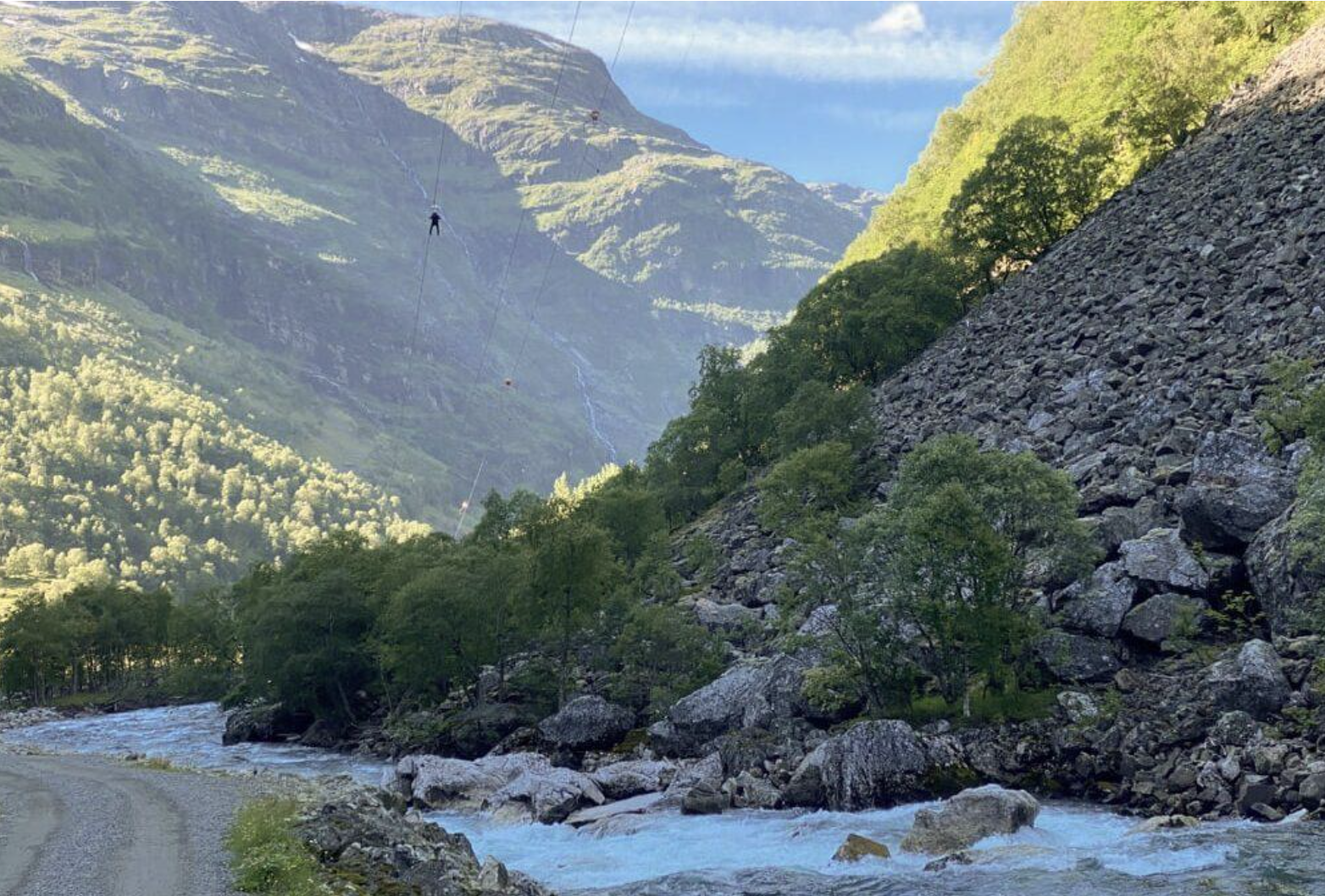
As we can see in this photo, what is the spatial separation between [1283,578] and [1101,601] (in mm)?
7269

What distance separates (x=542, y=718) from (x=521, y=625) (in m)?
9.47

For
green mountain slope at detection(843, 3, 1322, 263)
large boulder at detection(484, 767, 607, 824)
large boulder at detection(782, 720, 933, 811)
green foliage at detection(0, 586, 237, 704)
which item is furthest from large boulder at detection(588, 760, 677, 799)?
green foliage at detection(0, 586, 237, 704)

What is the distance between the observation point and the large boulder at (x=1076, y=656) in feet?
147

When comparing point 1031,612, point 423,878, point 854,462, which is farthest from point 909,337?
point 423,878

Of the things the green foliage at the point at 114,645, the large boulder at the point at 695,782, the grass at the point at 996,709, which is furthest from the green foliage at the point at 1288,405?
the green foliage at the point at 114,645

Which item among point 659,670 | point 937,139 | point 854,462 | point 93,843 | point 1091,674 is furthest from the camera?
point 937,139

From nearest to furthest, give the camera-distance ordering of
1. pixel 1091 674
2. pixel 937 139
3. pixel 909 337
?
pixel 1091 674 → pixel 909 337 → pixel 937 139

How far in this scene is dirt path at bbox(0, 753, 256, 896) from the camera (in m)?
28.5

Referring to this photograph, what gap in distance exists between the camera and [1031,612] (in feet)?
155

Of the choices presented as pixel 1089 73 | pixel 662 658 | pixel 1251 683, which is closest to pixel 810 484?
pixel 662 658

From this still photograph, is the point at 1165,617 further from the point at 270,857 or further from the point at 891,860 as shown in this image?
the point at 270,857

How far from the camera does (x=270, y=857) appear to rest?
28.9 m

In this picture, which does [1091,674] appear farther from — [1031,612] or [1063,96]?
[1063,96]

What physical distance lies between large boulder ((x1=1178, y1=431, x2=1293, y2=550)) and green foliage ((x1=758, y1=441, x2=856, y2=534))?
3144 cm
